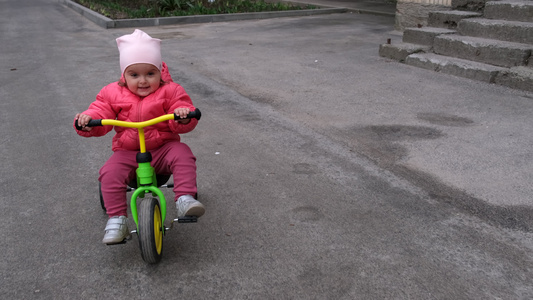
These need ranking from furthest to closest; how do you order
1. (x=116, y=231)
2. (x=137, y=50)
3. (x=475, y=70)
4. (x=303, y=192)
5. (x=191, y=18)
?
(x=191, y=18) < (x=475, y=70) < (x=303, y=192) < (x=137, y=50) < (x=116, y=231)

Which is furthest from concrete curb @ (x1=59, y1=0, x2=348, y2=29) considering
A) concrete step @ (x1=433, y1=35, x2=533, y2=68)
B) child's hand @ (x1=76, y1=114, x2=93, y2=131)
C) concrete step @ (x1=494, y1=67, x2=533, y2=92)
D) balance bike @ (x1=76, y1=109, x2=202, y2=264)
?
balance bike @ (x1=76, y1=109, x2=202, y2=264)

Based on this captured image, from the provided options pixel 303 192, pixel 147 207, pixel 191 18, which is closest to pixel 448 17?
pixel 303 192

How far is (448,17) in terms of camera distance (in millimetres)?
8320

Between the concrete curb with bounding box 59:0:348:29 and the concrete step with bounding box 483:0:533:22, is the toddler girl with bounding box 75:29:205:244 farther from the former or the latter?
the concrete curb with bounding box 59:0:348:29

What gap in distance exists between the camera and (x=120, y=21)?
12812 millimetres

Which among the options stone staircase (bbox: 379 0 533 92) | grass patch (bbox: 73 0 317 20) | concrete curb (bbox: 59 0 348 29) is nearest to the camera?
stone staircase (bbox: 379 0 533 92)

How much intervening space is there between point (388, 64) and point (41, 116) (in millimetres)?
5049

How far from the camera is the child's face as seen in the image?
2939mm

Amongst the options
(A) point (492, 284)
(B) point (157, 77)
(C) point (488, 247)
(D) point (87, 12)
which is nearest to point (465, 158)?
(C) point (488, 247)

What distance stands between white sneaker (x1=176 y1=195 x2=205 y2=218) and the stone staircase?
504 cm

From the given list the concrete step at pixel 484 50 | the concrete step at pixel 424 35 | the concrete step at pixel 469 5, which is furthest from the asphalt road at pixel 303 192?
the concrete step at pixel 469 5

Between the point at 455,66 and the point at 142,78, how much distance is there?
5353 millimetres

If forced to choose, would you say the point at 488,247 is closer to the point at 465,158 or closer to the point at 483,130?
the point at 465,158

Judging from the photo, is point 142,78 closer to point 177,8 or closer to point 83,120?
point 83,120
